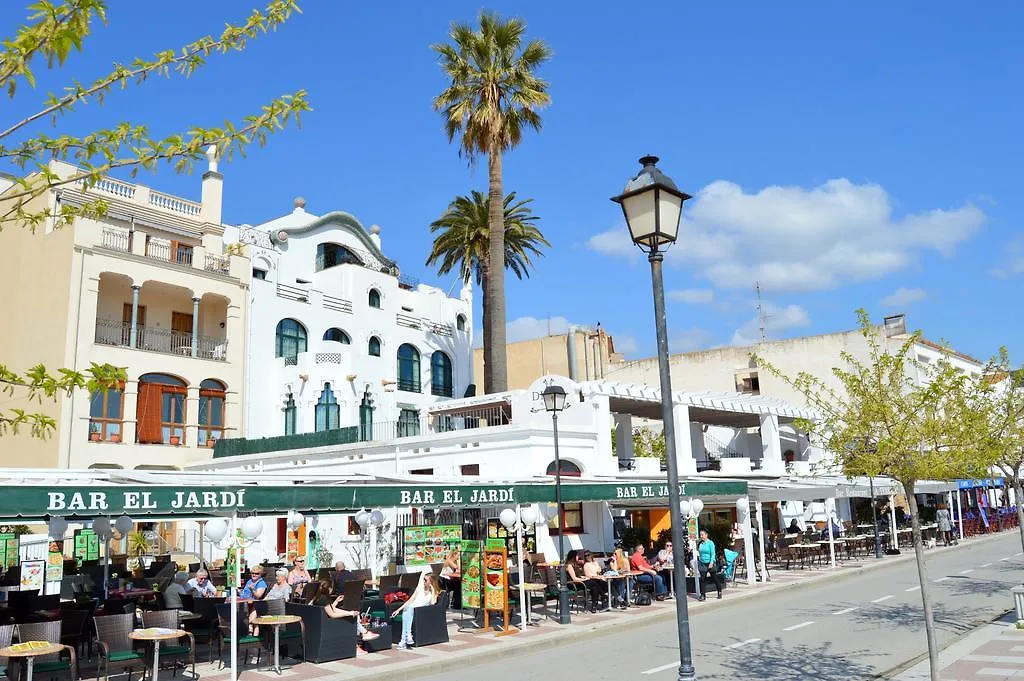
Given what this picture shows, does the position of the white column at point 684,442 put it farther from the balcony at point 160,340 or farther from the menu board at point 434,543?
the balcony at point 160,340

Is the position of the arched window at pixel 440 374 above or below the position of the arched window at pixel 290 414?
above

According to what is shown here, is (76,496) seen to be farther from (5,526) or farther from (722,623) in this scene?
(5,526)

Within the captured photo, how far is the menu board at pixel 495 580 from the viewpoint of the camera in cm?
1551

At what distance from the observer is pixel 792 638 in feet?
45.5

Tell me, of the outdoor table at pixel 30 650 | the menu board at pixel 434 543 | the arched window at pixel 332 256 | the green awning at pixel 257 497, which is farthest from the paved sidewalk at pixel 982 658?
the arched window at pixel 332 256

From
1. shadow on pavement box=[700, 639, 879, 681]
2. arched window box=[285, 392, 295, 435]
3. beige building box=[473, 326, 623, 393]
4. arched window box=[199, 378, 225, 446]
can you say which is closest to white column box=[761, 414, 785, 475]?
beige building box=[473, 326, 623, 393]

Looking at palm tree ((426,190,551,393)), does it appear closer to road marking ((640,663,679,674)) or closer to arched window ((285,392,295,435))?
arched window ((285,392,295,435))

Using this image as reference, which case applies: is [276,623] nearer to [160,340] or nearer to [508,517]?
[508,517]

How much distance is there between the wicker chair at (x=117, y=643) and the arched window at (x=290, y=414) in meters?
24.9

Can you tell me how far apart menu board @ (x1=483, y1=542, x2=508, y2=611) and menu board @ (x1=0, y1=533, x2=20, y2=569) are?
16.5 metres

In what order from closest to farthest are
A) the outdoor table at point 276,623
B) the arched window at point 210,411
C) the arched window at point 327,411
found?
1. the outdoor table at point 276,623
2. the arched window at point 210,411
3. the arched window at point 327,411

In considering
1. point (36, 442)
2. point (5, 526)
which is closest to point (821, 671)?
point (5, 526)

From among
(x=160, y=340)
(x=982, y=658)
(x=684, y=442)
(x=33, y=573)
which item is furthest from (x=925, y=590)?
(x=160, y=340)

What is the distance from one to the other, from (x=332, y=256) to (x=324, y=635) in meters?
32.7
